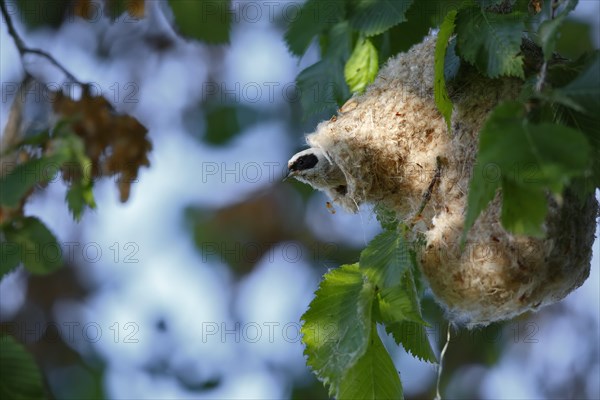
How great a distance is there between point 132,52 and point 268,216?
112 centimetres

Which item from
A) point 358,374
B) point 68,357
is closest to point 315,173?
point 358,374

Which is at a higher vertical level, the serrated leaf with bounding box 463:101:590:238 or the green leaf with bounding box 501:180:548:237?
the serrated leaf with bounding box 463:101:590:238

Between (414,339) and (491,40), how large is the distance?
63cm

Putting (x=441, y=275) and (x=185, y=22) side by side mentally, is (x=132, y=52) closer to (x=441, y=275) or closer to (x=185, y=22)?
(x=185, y=22)

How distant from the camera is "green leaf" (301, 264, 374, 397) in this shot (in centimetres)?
162

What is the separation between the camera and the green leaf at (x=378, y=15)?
5.97 feet

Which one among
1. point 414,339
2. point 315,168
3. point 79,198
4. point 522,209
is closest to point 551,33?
point 522,209

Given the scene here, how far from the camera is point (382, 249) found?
1715 millimetres

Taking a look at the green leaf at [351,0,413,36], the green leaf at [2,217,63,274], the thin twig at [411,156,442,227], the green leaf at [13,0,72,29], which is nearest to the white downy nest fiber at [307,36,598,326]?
the thin twig at [411,156,442,227]

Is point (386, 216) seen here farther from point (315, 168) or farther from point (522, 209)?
point (522, 209)

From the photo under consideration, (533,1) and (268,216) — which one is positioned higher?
(533,1)

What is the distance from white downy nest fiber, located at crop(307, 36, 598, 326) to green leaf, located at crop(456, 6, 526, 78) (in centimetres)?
21

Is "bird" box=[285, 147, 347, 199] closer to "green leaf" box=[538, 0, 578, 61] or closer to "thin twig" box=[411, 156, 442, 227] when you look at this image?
"thin twig" box=[411, 156, 442, 227]

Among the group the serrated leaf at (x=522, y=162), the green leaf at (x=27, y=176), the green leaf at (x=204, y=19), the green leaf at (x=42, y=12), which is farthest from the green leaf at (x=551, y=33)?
the green leaf at (x=42, y=12)
